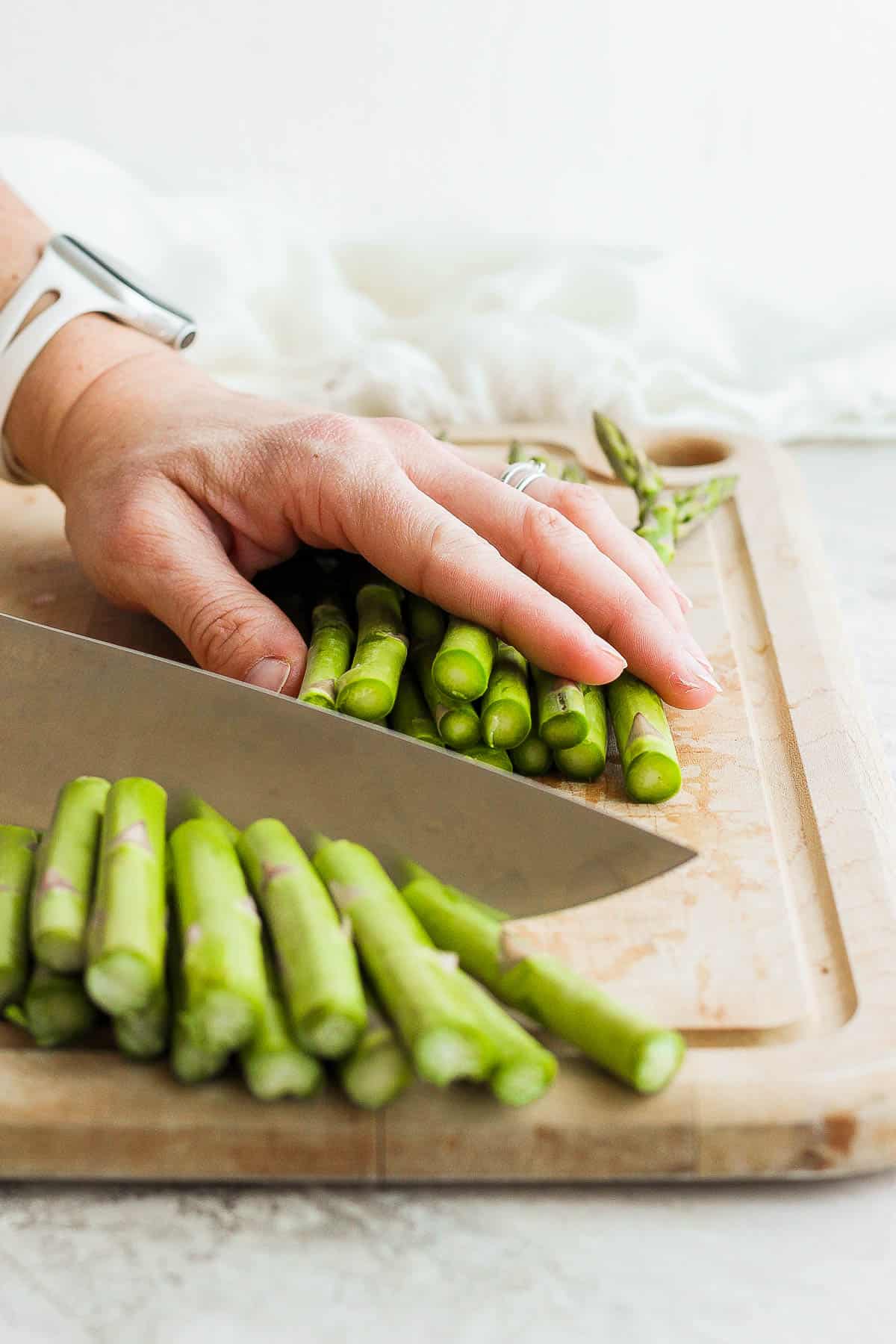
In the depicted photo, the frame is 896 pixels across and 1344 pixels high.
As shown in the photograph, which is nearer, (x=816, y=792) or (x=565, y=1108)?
(x=565, y=1108)

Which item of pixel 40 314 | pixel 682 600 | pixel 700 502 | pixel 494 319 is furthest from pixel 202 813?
pixel 494 319

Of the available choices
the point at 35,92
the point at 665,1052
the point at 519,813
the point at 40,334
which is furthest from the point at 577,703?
A: the point at 35,92

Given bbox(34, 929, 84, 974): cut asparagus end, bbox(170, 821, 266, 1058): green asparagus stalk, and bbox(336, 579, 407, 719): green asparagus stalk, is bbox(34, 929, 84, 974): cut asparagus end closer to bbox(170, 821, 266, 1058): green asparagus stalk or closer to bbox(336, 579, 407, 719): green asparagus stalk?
bbox(170, 821, 266, 1058): green asparagus stalk

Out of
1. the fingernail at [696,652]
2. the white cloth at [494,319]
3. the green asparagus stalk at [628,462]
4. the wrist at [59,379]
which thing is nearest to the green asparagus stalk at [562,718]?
the fingernail at [696,652]

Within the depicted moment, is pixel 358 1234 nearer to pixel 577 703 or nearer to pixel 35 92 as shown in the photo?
pixel 577 703

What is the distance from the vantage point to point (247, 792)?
1.94 meters

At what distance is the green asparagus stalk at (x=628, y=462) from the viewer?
3260 mm

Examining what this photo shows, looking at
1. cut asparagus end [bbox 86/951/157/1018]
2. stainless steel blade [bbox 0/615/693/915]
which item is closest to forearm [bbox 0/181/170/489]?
stainless steel blade [bbox 0/615/693/915]

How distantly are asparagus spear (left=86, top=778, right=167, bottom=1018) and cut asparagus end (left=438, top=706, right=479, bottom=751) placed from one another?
0.50 meters

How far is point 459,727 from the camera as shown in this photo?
212 centimetres

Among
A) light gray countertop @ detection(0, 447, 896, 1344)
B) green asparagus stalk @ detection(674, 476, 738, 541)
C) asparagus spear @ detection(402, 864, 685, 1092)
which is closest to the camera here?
light gray countertop @ detection(0, 447, 896, 1344)

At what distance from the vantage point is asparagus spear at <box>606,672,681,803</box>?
2084 millimetres

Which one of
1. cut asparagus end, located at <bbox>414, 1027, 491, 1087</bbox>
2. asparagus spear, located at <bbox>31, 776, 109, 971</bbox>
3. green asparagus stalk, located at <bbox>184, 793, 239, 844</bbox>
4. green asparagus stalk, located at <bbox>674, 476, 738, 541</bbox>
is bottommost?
cut asparagus end, located at <bbox>414, 1027, 491, 1087</bbox>

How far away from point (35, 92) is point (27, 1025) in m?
5.59
